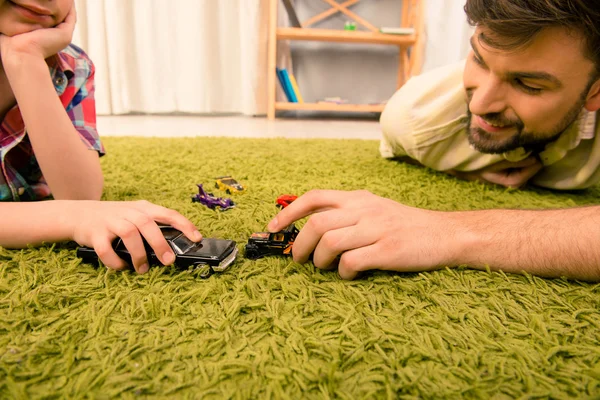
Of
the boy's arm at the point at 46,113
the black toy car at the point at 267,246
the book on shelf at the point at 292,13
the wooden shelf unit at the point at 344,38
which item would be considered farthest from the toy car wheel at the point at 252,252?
the book on shelf at the point at 292,13

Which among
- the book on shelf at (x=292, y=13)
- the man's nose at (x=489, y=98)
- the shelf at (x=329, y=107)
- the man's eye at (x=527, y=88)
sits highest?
the book on shelf at (x=292, y=13)

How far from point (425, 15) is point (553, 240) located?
2.72 m

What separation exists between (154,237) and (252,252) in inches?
5.4

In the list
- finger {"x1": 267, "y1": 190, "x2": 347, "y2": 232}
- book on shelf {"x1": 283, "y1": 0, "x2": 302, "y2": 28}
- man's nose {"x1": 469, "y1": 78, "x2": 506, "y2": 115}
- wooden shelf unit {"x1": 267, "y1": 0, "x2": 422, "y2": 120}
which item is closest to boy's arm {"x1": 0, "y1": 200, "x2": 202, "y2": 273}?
finger {"x1": 267, "y1": 190, "x2": 347, "y2": 232}

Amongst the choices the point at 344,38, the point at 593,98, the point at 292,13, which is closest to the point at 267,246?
the point at 593,98

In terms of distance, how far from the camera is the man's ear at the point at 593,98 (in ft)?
2.66

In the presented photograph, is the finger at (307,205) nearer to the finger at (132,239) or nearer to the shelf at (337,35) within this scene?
the finger at (132,239)

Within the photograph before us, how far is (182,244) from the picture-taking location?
531mm

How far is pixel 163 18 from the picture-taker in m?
2.62

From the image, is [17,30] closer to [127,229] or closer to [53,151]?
[53,151]

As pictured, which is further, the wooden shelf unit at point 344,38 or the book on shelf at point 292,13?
the book on shelf at point 292,13

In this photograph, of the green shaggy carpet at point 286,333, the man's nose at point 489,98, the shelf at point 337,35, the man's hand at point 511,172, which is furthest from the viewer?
the shelf at point 337,35

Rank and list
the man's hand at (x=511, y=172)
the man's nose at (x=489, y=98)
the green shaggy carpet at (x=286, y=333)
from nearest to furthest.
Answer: the green shaggy carpet at (x=286, y=333), the man's nose at (x=489, y=98), the man's hand at (x=511, y=172)

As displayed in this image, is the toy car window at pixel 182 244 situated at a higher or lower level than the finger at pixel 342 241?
lower
